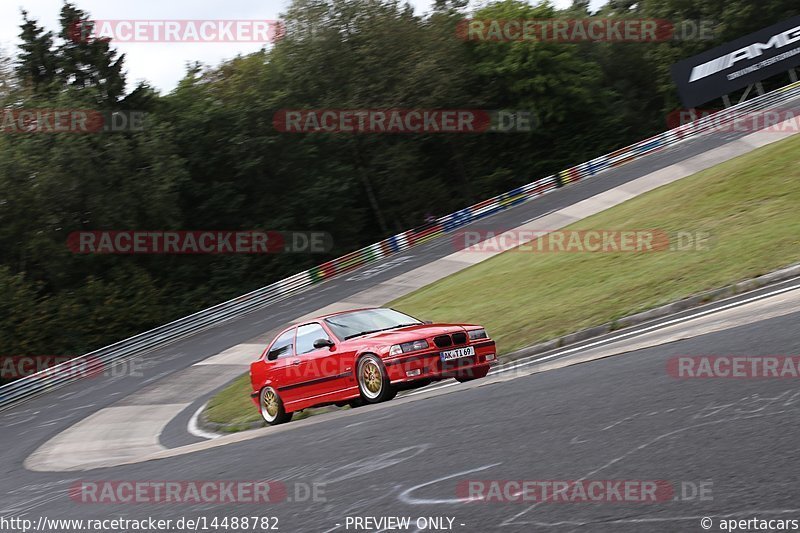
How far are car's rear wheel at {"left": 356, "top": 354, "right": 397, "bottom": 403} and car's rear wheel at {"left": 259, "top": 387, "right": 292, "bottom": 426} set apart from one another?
191 cm

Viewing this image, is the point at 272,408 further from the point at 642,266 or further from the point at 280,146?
the point at 280,146

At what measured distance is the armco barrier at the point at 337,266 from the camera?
1212 inches

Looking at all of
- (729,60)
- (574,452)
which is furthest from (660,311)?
(729,60)

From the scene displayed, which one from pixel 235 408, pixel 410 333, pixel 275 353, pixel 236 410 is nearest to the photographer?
pixel 410 333

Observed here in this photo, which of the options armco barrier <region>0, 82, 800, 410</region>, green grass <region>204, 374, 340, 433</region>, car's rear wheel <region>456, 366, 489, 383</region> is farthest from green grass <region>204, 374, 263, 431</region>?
armco barrier <region>0, 82, 800, 410</region>

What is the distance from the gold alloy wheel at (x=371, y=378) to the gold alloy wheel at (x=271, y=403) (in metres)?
2.10

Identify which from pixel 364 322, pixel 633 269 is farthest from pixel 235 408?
pixel 633 269

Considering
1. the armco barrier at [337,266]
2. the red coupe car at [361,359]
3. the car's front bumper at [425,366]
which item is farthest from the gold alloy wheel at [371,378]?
the armco barrier at [337,266]

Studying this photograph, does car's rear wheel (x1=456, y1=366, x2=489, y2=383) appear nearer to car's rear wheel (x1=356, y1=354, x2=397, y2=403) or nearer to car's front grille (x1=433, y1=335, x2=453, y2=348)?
car's front grille (x1=433, y1=335, x2=453, y2=348)

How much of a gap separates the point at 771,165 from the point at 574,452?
66.6 ft

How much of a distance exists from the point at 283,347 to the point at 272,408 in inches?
38.0

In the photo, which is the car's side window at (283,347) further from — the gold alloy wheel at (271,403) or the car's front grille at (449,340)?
the car's front grille at (449,340)

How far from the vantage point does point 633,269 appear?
19359mm

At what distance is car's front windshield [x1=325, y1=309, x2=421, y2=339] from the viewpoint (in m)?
13.2
